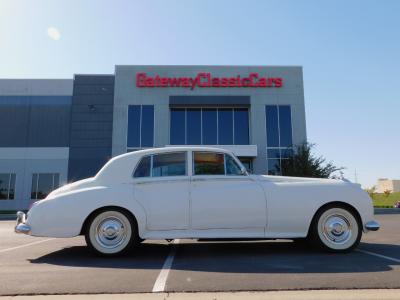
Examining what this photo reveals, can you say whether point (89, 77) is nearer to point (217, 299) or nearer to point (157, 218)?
point (157, 218)

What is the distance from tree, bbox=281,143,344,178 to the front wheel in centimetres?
1897

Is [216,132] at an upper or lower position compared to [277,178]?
upper

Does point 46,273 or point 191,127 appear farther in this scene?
point 191,127

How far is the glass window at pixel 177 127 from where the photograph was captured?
91.2ft

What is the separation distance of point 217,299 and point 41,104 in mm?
29844

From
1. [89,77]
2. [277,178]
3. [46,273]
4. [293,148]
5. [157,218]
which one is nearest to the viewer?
[46,273]

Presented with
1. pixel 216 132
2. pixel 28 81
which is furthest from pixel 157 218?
pixel 28 81

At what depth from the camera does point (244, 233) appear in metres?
5.09

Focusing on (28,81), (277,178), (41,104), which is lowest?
(277,178)

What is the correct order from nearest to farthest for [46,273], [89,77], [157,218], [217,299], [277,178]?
[217,299] < [46,273] < [157,218] < [277,178] < [89,77]

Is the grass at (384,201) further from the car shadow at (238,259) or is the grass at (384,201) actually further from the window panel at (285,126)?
the car shadow at (238,259)

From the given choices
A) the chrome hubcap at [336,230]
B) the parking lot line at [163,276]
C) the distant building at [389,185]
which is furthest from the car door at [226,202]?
the distant building at [389,185]

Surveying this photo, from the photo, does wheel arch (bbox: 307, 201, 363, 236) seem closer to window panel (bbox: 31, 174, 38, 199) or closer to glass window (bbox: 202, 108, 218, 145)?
glass window (bbox: 202, 108, 218, 145)

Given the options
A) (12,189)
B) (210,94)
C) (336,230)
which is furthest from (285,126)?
(336,230)
